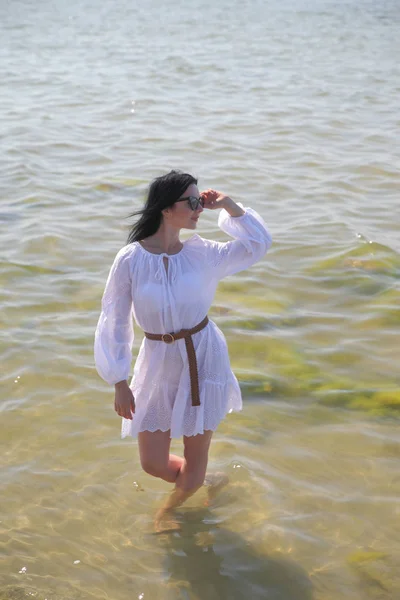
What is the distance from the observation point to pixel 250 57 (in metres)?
19.3

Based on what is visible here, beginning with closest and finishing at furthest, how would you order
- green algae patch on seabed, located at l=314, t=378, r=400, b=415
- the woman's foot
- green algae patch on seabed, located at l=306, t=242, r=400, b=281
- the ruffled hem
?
the ruffled hem
the woman's foot
green algae patch on seabed, located at l=314, t=378, r=400, b=415
green algae patch on seabed, located at l=306, t=242, r=400, b=281

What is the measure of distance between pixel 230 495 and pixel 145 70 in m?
14.4

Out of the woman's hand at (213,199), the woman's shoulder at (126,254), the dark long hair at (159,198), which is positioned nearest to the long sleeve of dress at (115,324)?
the woman's shoulder at (126,254)

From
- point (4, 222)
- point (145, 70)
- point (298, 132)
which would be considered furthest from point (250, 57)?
point (4, 222)

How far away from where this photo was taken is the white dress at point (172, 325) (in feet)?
13.8

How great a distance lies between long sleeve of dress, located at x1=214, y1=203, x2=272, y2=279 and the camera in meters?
4.42

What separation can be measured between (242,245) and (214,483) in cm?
141

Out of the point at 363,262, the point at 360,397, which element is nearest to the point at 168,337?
the point at 360,397

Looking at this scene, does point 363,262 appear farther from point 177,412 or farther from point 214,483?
point 177,412

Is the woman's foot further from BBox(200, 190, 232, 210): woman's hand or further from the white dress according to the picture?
BBox(200, 190, 232, 210): woman's hand

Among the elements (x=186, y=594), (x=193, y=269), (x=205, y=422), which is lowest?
(x=186, y=594)

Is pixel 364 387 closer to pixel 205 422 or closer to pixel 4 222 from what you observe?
pixel 205 422

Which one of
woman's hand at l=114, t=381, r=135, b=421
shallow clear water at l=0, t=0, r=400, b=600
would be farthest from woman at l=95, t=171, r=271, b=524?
shallow clear water at l=0, t=0, r=400, b=600

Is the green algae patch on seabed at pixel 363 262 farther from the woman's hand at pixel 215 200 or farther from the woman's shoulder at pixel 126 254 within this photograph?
the woman's shoulder at pixel 126 254
